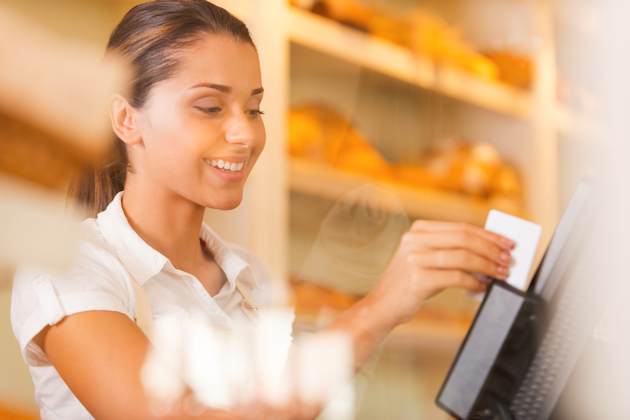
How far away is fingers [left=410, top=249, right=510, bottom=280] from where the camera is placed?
25 cm

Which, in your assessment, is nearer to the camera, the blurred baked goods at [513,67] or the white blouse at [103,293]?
the white blouse at [103,293]

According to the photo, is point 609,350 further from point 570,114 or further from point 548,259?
point 570,114

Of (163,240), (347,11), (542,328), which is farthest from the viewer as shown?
(347,11)

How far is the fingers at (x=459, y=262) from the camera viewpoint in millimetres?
254

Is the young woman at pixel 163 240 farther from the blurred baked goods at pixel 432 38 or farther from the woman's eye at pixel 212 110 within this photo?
the blurred baked goods at pixel 432 38

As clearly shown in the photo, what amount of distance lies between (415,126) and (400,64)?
0.06 metres

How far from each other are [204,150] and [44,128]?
0.08 meters

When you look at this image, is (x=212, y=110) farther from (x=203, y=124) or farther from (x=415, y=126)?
(x=415, y=126)

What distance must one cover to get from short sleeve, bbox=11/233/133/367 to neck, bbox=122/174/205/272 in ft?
0.14

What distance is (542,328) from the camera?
23 cm

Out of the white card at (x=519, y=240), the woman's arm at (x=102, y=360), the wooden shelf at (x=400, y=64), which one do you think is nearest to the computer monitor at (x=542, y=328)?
the white card at (x=519, y=240)

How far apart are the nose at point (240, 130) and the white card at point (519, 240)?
0.15m

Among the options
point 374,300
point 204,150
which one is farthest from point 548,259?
point 204,150

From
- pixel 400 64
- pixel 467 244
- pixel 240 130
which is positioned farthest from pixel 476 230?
pixel 400 64
